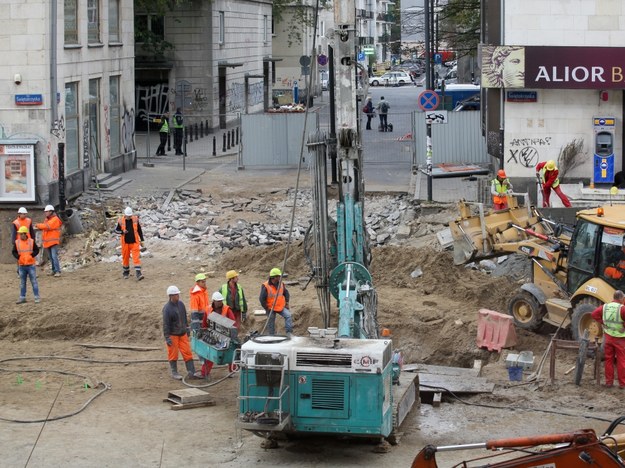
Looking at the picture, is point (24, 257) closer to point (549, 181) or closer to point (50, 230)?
point (50, 230)

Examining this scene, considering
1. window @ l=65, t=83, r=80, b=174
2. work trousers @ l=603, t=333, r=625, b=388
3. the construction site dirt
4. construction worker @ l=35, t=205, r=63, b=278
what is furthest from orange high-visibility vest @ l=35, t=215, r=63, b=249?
work trousers @ l=603, t=333, r=625, b=388

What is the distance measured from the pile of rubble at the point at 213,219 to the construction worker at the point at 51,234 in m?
1.34

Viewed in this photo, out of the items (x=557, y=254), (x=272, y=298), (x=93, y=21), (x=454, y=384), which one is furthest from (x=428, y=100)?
(x=454, y=384)

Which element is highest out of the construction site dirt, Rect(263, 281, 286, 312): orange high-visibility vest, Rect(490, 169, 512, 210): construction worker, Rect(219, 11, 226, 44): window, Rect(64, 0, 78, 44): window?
Rect(219, 11, 226, 44): window

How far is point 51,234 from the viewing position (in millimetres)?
24047

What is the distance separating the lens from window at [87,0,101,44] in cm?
3347

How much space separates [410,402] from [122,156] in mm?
22455

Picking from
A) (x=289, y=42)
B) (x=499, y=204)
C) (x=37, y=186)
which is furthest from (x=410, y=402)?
(x=289, y=42)

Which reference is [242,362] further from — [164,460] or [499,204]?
[499,204]

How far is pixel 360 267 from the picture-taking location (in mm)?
15570

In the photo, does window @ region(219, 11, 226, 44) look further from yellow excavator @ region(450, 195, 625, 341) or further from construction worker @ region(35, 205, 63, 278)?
yellow excavator @ region(450, 195, 625, 341)

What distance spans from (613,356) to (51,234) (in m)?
12.3

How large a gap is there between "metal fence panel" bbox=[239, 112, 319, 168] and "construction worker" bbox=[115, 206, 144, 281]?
13.0m

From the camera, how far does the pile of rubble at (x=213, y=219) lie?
87.0 ft
